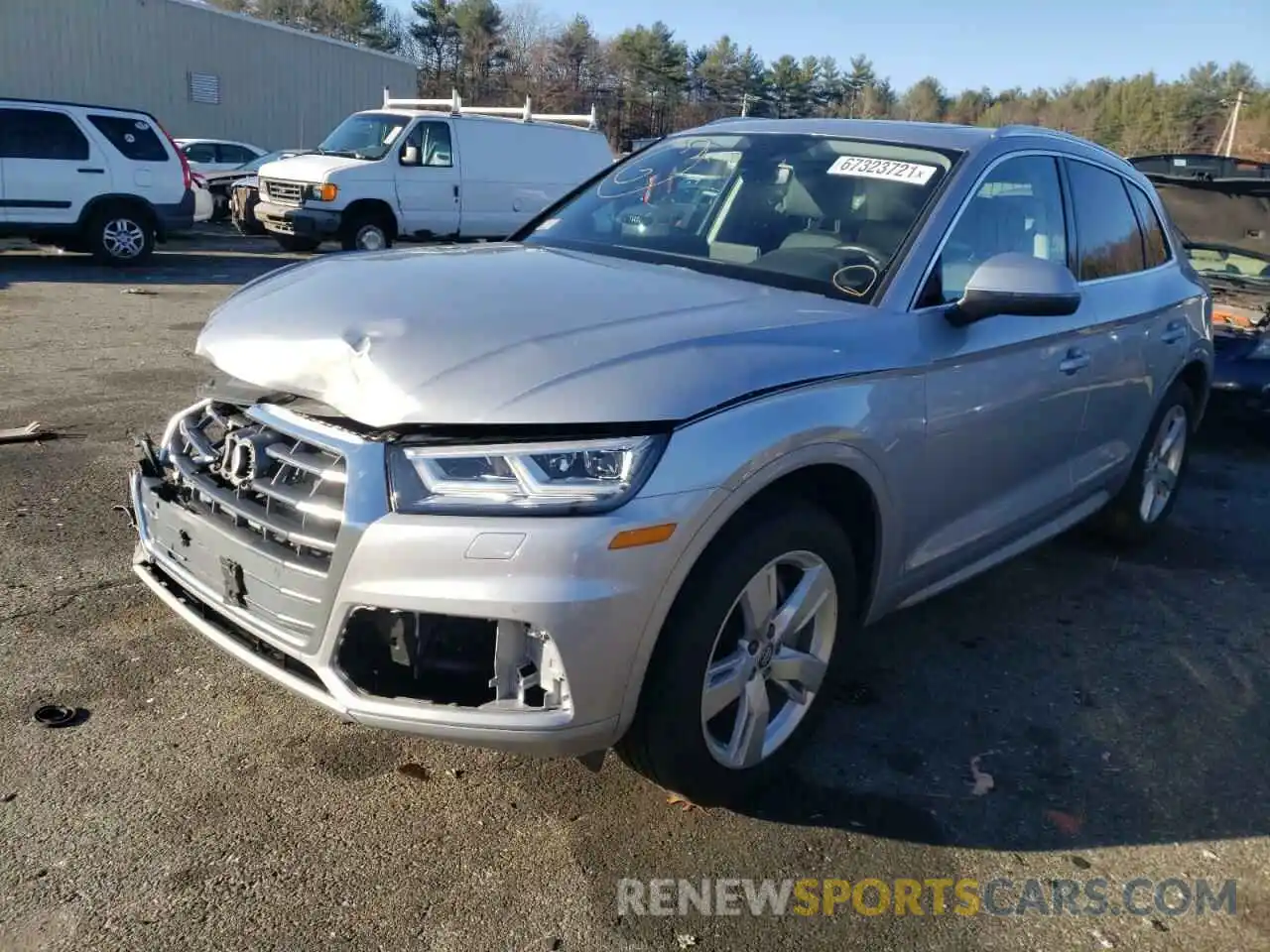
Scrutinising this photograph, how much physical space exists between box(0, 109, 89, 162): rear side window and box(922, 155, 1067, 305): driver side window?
12.4 metres

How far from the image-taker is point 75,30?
2180 centimetres

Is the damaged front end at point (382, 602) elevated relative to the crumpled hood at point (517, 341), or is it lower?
lower

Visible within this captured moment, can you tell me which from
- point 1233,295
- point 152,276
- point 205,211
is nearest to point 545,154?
point 205,211

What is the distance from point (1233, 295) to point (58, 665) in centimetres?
785

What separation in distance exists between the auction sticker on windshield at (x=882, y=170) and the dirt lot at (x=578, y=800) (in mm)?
1656

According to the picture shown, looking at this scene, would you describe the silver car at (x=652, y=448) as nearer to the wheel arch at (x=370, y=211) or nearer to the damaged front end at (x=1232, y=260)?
the damaged front end at (x=1232, y=260)

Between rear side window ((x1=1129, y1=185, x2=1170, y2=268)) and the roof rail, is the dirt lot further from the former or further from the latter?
the roof rail

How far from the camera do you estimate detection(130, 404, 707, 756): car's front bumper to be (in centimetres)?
225

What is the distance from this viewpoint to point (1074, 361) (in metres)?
3.86

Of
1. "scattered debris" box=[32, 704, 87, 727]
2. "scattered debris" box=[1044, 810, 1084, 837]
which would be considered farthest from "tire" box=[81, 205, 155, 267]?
"scattered debris" box=[1044, 810, 1084, 837]

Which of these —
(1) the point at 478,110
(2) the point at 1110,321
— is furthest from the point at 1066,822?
(1) the point at 478,110

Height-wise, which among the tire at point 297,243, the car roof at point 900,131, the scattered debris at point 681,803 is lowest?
the scattered debris at point 681,803

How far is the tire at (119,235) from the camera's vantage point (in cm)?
1312

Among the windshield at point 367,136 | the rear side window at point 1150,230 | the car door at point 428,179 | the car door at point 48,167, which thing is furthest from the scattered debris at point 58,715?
the windshield at point 367,136
